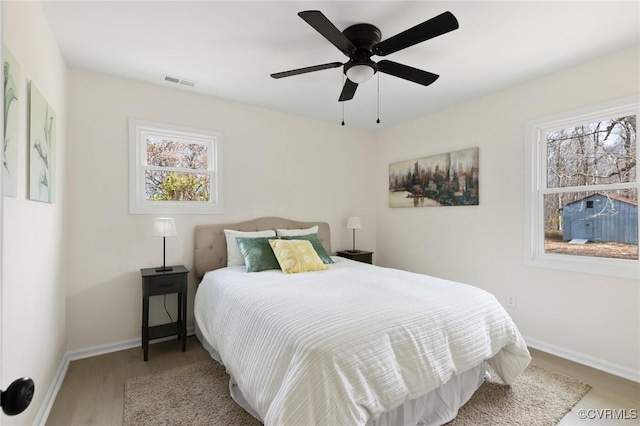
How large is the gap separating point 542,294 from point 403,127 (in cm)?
255

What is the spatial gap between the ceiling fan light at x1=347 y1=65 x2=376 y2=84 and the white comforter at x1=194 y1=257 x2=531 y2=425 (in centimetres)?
150

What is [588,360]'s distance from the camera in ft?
8.95

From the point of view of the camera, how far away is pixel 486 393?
2.27m

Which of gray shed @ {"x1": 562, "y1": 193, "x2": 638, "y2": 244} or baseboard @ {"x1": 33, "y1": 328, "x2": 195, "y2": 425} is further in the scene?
gray shed @ {"x1": 562, "y1": 193, "x2": 638, "y2": 244}

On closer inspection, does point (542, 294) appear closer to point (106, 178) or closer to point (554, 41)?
point (554, 41)

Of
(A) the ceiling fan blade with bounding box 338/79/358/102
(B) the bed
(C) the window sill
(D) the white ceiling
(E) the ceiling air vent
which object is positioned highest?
(D) the white ceiling

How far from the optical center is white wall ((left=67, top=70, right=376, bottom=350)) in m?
2.88

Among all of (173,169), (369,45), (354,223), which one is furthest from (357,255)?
(369,45)

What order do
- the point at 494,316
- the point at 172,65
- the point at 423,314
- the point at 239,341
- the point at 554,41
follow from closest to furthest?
the point at 423,314
the point at 239,341
the point at 494,316
the point at 554,41
the point at 172,65

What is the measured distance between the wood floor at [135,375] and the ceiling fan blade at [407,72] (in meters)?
2.40

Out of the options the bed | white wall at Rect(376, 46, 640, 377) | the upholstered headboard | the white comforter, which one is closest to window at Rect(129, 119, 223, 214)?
the upholstered headboard

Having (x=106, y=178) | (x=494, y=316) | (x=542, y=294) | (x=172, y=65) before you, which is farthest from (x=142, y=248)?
(x=542, y=294)

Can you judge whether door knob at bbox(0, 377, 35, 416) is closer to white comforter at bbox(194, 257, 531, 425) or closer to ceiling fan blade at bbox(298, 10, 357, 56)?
white comforter at bbox(194, 257, 531, 425)

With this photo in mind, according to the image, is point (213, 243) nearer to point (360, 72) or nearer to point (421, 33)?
point (360, 72)
